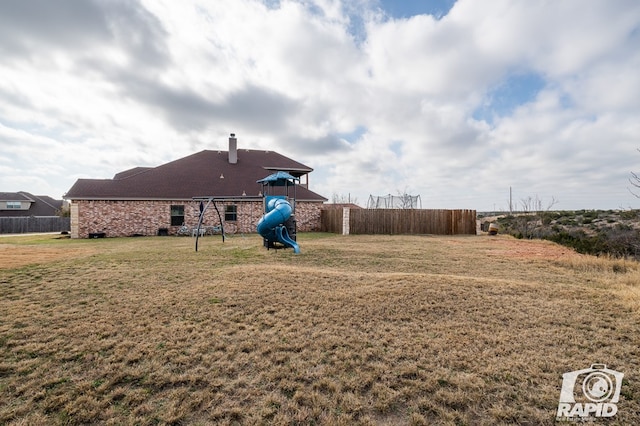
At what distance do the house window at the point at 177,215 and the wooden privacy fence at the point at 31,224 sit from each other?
15119 mm

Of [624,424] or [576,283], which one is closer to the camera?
[624,424]

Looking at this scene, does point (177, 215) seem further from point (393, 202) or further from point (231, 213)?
point (393, 202)

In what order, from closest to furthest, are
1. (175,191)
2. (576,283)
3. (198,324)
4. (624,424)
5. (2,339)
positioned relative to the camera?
(624,424) < (2,339) < (198,324) < (576,283) < (175,191)

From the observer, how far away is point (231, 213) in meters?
19.8

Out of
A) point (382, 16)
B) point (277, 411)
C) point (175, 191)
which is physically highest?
point (382, 16)

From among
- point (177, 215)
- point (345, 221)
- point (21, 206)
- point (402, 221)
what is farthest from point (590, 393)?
point (21, 206)

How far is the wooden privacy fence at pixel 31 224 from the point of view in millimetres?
24508

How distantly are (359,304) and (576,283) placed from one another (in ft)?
17.6

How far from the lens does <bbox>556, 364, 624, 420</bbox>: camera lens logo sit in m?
2.39

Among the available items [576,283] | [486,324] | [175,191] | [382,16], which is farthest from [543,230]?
[175,191]

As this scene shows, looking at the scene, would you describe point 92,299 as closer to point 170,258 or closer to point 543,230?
point 170,258

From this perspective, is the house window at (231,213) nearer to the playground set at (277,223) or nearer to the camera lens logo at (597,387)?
the playground set at (277,223)

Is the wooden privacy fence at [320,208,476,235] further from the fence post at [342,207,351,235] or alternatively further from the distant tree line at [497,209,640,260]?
the distant tree line at [497,209,640,260]

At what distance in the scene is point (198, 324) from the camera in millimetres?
4008
